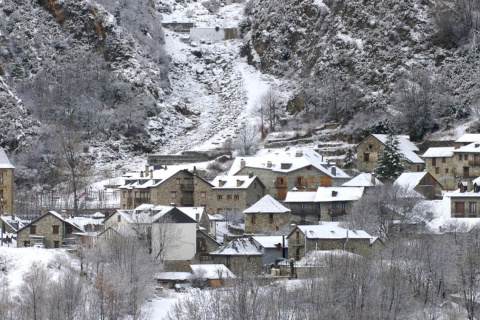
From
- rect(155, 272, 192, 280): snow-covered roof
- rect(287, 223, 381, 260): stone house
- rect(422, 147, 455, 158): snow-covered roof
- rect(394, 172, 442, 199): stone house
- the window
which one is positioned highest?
rect(422, 147, 455, 158): snow-covered roof

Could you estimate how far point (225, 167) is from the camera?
446 ft

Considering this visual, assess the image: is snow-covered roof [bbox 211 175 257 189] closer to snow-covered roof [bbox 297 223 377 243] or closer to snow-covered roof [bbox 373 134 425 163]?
snow-covered roof [bbox 373 134 425 163]

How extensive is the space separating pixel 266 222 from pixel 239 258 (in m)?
12.1

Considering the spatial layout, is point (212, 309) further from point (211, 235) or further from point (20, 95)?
point (20, 95)

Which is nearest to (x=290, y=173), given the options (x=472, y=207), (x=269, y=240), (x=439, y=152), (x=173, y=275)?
(x=439, y=152)

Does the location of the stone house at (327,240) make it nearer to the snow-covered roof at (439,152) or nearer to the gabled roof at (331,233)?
the gabled roof at (331,233)

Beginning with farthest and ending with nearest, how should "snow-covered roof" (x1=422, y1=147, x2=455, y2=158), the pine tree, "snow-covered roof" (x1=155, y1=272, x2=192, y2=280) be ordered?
1. "snow-covered roof" (x1=422, y1=147, x2=455, y2=158)
2. the pine tree
3. "snow-covered roof" (x1=155, y1=272, x2=192, y2=280)

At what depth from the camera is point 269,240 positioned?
99875mm

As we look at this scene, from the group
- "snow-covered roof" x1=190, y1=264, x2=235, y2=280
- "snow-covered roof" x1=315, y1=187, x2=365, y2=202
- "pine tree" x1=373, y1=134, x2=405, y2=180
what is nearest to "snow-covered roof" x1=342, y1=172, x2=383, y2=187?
"pine tree" x1=373, y1=134, x2=405, y2=180

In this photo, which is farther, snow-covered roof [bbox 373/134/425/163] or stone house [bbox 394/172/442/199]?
snow-covered roof [bbox 373/134/425/163]

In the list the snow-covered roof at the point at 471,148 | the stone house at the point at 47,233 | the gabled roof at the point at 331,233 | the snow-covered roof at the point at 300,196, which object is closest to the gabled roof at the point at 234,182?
the snow-covered roof at the point at 300,196

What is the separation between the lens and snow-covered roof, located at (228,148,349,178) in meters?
124

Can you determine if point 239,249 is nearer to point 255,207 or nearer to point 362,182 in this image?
point 255,207

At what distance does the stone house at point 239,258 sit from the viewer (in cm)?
9550
